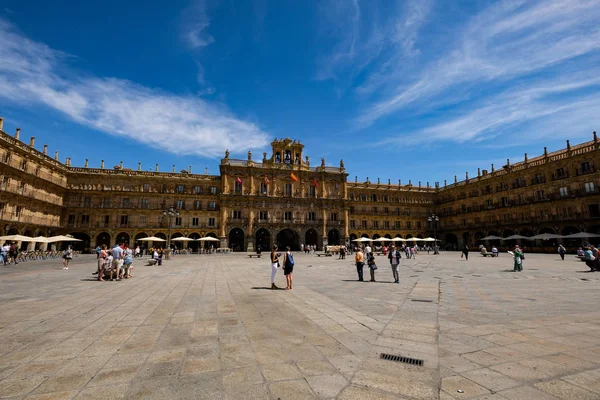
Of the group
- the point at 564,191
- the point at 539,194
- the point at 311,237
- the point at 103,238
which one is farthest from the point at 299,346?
the point at 103,238

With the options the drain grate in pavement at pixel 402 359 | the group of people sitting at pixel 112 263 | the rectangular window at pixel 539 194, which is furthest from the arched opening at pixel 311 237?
the drain grate in pavement at pixel 402 359

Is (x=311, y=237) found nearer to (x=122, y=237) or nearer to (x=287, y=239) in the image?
(x=287, y=239)

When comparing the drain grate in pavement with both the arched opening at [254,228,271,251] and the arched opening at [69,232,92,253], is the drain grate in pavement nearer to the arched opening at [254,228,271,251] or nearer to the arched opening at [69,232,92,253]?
the arched opening at [254,228,271,251]

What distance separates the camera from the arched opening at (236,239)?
4562 cm

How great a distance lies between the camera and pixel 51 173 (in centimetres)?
3881

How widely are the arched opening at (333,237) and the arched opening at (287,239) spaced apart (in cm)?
563

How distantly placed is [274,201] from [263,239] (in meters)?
6.75

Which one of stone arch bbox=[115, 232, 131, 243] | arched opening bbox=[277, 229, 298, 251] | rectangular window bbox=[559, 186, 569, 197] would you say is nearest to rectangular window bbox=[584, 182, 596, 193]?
rectangular window bbox=[559, 186, 569, 197]

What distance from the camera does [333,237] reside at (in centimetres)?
4966

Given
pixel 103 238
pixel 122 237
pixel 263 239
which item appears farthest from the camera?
pixel 263 239

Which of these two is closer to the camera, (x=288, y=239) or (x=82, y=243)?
(x=82, y=243)

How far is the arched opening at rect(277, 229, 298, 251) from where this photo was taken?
1866 inches

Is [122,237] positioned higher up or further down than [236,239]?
higher up

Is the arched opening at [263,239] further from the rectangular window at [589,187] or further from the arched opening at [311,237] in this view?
the rectangular window at [589,187]
